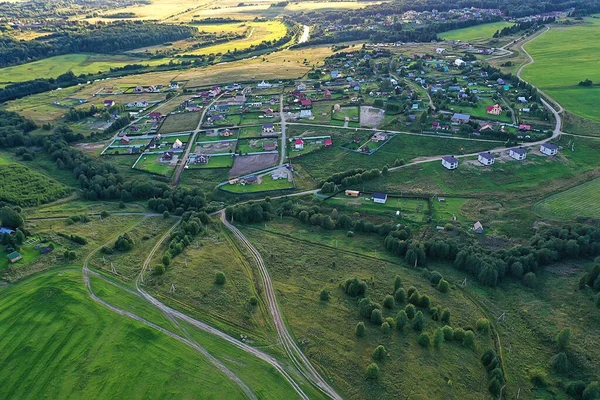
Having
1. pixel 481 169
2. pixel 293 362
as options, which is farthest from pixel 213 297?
pixel 481 169

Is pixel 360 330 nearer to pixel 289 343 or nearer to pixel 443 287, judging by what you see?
pixel 289 343

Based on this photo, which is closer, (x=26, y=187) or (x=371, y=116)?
(x=26, y=187)

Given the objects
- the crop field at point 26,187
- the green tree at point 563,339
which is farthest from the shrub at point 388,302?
the crop field at point 26,187

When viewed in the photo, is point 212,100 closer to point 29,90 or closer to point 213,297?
point 29,90

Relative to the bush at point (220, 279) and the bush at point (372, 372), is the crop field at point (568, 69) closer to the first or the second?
the bush at point (372, 372)

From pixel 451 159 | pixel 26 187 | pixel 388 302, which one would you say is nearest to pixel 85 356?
pixel 388 302
